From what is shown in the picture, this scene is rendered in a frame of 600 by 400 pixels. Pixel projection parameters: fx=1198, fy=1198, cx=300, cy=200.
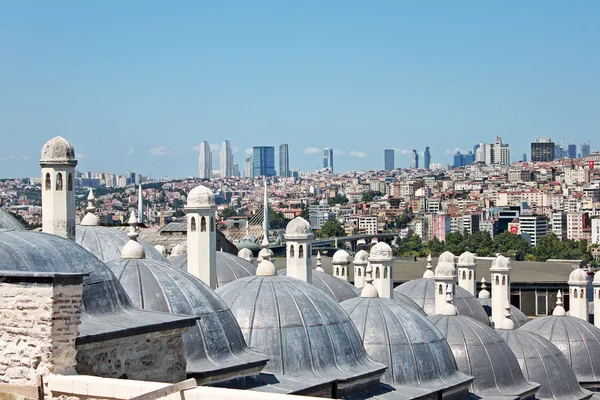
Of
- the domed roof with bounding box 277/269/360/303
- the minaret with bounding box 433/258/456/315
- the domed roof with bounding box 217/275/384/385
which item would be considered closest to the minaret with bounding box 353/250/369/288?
the minaret with bounding box 433/258/456/315

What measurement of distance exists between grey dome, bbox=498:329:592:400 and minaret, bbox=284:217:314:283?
472cm

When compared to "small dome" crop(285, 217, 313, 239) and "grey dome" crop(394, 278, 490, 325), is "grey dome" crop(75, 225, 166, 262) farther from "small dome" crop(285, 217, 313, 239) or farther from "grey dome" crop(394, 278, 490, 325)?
"grey dome" crop(394, 278, 490, 325)

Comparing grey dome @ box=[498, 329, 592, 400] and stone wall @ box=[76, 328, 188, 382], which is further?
grey dome @ box=[498, 329, 592, 400]

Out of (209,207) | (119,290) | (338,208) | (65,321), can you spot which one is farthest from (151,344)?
(338,208)

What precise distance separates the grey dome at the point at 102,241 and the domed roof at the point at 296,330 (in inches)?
151

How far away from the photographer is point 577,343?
927 inches

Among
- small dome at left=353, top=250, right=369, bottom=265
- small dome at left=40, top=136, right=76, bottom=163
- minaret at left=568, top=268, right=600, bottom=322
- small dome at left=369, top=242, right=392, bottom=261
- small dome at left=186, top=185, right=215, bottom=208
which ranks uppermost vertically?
small dome at left=40, top=136, right=76, bottom=163

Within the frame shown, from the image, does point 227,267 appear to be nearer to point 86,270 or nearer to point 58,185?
point 58,185

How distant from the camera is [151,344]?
29.7ft

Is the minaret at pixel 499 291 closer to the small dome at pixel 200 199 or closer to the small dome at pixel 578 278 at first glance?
the small dome at pixel 578 278

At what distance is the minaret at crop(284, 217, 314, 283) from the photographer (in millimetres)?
18188

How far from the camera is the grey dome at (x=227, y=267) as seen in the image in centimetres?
2033

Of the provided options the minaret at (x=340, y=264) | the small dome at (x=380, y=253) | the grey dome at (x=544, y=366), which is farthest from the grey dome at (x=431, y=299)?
the grey dome at (x=544, y=366)

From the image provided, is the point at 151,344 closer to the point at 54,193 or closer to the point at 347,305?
the point at 54,193
